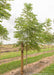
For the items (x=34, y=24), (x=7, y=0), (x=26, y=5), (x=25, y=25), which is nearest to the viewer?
(x=7, y=0)

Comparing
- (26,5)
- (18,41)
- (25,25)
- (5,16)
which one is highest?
(26,5)

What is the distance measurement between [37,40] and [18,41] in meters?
2.69

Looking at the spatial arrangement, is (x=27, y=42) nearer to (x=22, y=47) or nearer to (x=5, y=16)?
(x=22, y=47)

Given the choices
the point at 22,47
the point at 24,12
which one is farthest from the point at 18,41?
the point at 24,12

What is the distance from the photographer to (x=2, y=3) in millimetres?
11344

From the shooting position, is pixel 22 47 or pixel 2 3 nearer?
pixel 2 3

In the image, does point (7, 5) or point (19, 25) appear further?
point (19, 25)

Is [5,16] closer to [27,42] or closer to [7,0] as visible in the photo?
[7,0]

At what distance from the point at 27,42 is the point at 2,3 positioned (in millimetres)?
5608

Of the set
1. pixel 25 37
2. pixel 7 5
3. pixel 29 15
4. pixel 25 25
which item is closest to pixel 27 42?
pixel 25 37

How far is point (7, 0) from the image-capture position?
37.2 ft

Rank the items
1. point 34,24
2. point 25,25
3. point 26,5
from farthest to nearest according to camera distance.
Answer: point 26,5 → point 34,24 → point 25,25

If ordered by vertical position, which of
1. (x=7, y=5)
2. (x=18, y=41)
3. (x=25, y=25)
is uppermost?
(x=7, y=5)

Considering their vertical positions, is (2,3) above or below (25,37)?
above
